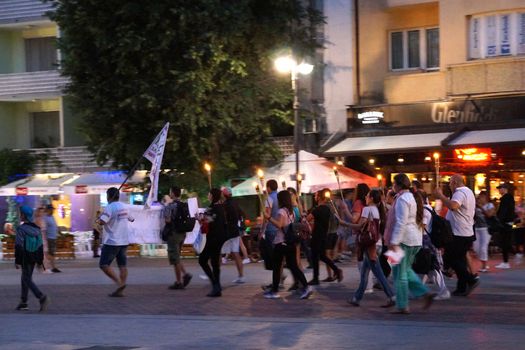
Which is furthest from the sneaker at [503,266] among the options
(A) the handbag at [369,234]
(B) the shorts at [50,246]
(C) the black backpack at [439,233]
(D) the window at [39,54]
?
(D) the window at [39,54]

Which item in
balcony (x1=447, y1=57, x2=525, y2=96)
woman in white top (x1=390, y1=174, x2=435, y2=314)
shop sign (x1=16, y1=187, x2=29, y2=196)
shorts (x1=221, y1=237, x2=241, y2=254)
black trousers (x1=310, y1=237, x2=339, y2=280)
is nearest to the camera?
woman in white top (x1=390, y1=174, x2=435, y2=314)

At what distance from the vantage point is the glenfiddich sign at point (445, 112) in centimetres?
2408

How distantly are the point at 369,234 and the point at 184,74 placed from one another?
38.4 ft

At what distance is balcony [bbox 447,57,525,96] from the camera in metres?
24.0

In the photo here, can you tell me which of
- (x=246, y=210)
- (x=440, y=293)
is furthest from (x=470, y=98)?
(x=440, y=293)

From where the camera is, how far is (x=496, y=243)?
22.8m

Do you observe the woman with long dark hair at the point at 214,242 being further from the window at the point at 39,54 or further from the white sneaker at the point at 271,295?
the window at the point at 39,54

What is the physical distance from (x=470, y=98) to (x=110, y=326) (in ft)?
48.7

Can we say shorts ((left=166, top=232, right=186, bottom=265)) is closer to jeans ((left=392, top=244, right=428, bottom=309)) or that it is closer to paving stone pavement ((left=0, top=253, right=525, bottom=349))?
paving stone pavement ((left=0, top=253, right=525, bottom=349))

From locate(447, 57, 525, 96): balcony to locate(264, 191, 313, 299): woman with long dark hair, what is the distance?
443 inches

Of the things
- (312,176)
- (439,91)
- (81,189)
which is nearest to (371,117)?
(439,91)

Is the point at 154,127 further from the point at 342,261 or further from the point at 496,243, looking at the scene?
the point at 496,243

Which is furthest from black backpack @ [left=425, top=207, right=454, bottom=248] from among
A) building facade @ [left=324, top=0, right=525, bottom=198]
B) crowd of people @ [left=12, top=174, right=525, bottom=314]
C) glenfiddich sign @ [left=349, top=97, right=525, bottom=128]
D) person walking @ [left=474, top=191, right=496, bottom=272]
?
glenfiddich sign @ [left=349, top=97, right=525, bottom=128]

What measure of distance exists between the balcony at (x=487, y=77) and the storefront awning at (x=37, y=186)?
40.5 feet
